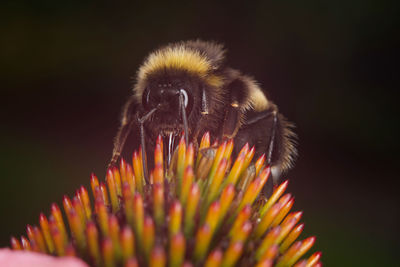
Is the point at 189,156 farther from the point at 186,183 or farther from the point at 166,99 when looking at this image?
the point at 166,99

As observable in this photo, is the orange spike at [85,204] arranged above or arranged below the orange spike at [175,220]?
above

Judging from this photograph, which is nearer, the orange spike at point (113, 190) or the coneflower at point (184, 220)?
the coneflower at point (184, 220)

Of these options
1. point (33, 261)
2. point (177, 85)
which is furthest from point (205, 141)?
point (33, 261)

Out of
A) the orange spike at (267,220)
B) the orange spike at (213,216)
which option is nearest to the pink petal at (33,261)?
the orange spike at (213,216)

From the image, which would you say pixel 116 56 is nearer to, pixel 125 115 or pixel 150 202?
pixel 125 115

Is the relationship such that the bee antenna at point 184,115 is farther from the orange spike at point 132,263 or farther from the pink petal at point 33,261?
the pink petal at point 33,261

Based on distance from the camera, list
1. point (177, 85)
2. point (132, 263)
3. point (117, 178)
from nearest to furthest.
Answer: point (132, 263), point (117, 178), point (177, 85)

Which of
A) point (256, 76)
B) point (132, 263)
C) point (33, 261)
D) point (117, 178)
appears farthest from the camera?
point (256, 76)

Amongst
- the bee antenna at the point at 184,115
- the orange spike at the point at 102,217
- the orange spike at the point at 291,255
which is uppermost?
the bee antenna at the point at 184,115
